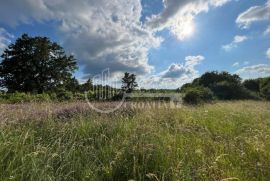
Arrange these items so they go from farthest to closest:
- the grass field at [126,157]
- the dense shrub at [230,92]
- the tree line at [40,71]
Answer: the tree line at [40,71] < the dense shrub at [230,92] < the grass field at [126,157]

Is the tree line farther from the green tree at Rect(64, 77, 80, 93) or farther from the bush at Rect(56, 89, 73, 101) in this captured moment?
the bush at Rect(56, 89, 73, 101)

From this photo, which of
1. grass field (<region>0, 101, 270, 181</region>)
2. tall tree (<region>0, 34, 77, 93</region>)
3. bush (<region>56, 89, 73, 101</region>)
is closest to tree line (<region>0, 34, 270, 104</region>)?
tall tree (<region>0, 34, 77, 93</region>)

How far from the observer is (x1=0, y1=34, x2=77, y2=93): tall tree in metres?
31.7

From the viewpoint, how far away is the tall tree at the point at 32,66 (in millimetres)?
31719

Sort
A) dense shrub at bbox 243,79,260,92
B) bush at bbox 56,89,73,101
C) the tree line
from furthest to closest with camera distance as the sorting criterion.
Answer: dense shrub at bbox 243,79,260,92, the tree line, bush at bbox 56,89,73,101

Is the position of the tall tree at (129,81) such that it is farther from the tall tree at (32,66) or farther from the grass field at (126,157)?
the tall tree at (32,66)

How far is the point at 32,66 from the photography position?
3256 centimetres

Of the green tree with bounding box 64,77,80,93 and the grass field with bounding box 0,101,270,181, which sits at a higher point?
the green tree with bounding box 64,77,80,93

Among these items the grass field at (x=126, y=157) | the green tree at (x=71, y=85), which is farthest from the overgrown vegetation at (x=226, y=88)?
the green tree at (x=71, y=85)

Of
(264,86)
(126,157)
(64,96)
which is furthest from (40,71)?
(126,157)

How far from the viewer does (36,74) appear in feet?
108

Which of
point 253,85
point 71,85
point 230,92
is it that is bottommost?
point 230,92

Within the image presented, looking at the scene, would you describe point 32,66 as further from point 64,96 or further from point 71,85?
point 64,96

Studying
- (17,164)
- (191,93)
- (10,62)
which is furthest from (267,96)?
(17,164)
